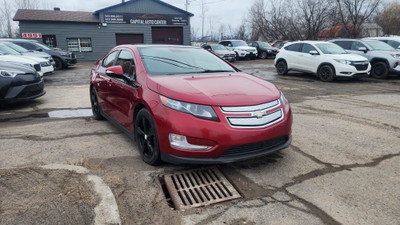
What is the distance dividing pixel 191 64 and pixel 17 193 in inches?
Answer: 104

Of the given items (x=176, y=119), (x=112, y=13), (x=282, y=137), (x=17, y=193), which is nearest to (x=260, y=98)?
(x=282, y=137)

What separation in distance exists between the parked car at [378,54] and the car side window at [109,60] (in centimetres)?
1139

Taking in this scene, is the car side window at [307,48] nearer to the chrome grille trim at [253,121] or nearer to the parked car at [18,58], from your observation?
the chrome grille trim at [253,121]

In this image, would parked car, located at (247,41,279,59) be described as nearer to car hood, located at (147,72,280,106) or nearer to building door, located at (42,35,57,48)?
building door, located at (42,35,57,48)

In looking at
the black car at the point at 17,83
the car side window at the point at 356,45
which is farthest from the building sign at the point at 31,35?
the car side window at the point at 356,45

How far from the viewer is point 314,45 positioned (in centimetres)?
1191

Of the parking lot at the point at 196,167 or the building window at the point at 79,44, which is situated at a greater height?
the building window at the point at 79,44

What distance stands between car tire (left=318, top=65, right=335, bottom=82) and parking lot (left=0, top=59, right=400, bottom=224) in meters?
5.96

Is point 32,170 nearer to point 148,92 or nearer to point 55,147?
point 55,147

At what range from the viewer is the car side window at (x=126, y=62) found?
399 cm

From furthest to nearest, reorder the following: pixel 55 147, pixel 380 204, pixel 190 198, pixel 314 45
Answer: pixel 314 45 < pixel 55 147 < pixel 190 198 < pixel 380 204

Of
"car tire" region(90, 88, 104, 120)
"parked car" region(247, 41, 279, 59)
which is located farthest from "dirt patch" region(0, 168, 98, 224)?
"parked car" region(247, 41, 279, 59)

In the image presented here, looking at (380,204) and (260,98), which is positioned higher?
(260,98)

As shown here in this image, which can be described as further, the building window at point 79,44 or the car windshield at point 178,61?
the building window at point 79,44
